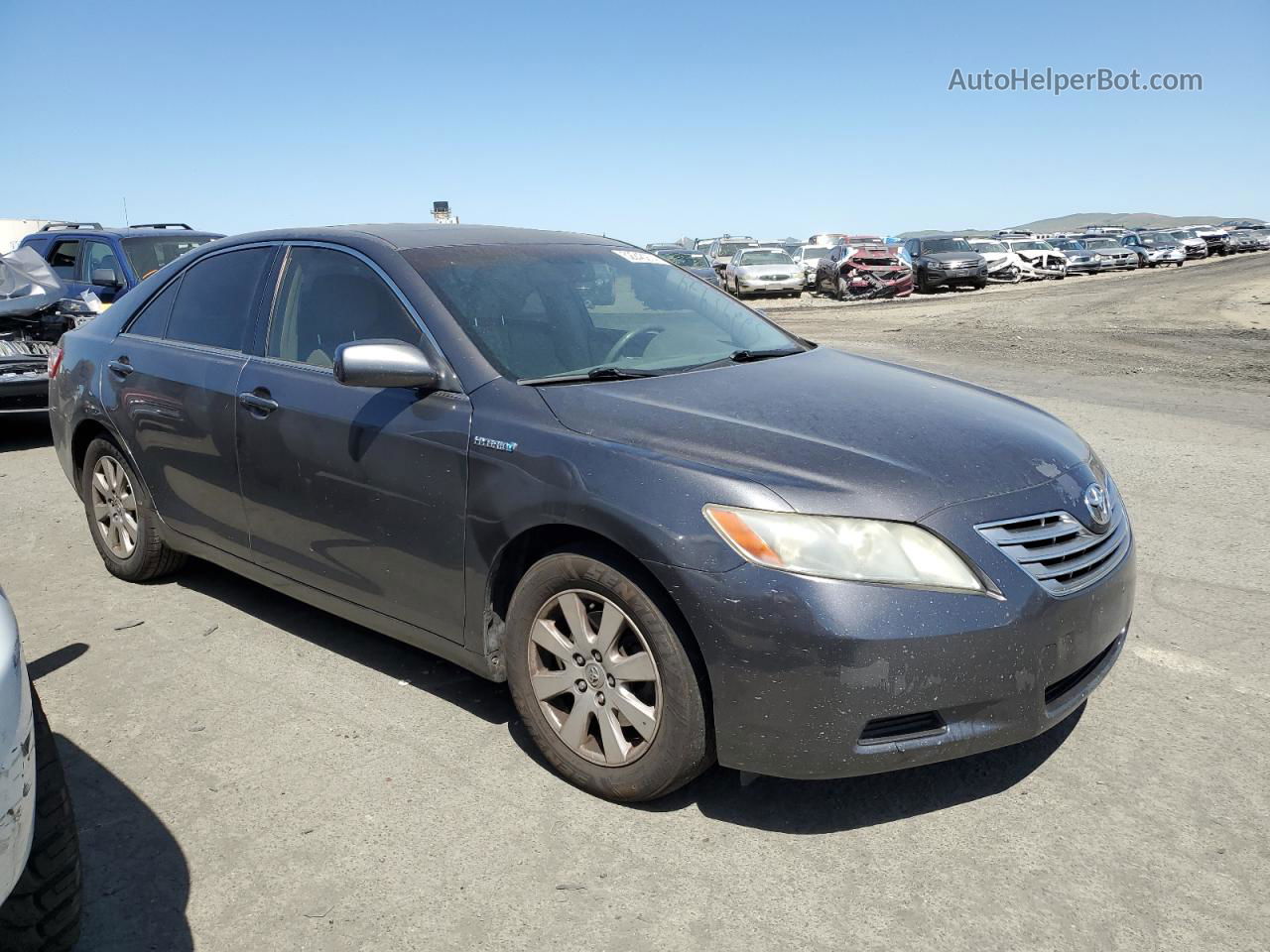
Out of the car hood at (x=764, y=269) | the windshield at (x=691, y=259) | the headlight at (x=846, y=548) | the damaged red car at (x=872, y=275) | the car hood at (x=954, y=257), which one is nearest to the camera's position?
the headlight at (x=846, y=548)

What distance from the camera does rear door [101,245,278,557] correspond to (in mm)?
4367

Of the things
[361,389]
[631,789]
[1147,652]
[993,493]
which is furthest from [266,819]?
[1147,652]

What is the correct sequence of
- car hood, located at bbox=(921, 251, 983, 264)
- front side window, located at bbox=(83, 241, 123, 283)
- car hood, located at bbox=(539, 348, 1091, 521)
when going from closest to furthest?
car hood, located at bbox=(539, 348, 1091, 521) → front side window, located at bbox=(83, 241, 123, 283) → car hood, located at bbox=(921, 251, 983, 264)

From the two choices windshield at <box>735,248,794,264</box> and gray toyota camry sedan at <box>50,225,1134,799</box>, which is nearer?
gray toyota camry sedan at <box>50,225,1134,799</box>

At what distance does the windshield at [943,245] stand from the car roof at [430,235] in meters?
30.5

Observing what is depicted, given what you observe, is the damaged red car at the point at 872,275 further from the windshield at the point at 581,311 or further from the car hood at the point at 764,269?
the windshield at the point at 581,311

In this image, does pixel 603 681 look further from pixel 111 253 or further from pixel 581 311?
pixel 111 253

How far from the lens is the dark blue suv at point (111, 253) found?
441 inches

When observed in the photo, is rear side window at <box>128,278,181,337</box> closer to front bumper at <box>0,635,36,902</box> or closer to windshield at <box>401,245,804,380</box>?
windshield at <box>401,245,804,380</box>

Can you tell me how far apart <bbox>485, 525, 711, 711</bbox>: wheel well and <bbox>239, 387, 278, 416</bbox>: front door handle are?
4.19ft

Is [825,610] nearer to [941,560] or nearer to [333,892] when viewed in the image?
[941,560]

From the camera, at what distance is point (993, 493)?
297 cm

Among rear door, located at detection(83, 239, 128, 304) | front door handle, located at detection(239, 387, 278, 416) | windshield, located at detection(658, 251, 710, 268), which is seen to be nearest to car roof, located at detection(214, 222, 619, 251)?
front door handle, located at detection(239, 387, 278, 416)

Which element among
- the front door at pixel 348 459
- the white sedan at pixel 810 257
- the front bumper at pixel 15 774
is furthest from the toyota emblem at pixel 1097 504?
the white sedan at pixel 810 257
